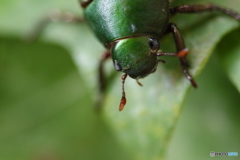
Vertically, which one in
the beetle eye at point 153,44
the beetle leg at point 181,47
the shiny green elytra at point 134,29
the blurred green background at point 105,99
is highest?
the shiny green elytra at point 134,29

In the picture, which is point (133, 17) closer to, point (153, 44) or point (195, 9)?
point (153, 44)

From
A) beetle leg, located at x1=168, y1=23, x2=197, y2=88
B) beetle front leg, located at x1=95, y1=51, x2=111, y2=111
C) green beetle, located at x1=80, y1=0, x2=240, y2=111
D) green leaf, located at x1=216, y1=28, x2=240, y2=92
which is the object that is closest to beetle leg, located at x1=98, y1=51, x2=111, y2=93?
beetle front leg, located at x1=95, y1=51, x2=111, y2=111

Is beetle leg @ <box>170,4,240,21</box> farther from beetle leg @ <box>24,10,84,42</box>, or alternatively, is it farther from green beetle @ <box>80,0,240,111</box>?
beetle leg @ <box>24,10,84,42</box>

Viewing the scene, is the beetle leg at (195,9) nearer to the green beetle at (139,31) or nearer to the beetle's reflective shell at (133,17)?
the green beetle at (139,31)

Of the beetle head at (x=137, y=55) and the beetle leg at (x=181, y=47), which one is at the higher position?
the beetle head at (x=137, y=55)

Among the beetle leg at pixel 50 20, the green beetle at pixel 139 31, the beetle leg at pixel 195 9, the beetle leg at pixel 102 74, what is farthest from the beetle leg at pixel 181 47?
the beetle leg at pixel 50 20

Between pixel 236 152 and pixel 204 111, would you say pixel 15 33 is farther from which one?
pixel 236 152

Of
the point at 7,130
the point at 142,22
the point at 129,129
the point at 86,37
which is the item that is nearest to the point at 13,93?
the point at 7,130
